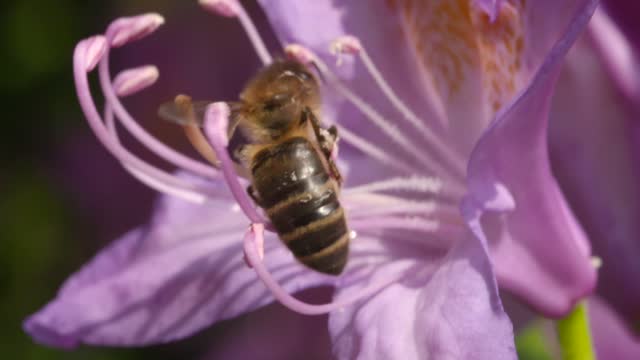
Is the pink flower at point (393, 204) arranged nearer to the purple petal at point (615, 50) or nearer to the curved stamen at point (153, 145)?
the curved stamen at point (153, 145)

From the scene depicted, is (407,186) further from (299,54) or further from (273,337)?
(273,337)

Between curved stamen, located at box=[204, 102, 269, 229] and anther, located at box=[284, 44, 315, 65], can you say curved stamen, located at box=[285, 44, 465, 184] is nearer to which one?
anther, located at box=[284, 44, 315, 65]

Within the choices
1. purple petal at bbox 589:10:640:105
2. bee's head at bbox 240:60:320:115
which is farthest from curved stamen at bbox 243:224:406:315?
purple petal at bbox 589:10:640:105

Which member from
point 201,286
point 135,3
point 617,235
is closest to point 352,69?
point 201,286

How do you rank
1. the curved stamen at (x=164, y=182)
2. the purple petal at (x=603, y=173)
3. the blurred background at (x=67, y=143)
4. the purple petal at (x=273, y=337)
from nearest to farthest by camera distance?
the curved stamen at (x=164, y=182) → the purple petal at (x=603, y=173) → the purple petal at (x=273, y=337) → the blurred background at (x=67, y=143)

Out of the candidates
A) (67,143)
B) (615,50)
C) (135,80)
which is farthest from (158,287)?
(67,143)

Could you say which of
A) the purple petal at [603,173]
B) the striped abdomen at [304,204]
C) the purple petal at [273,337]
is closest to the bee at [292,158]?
the striped abdomen at [304,204]
